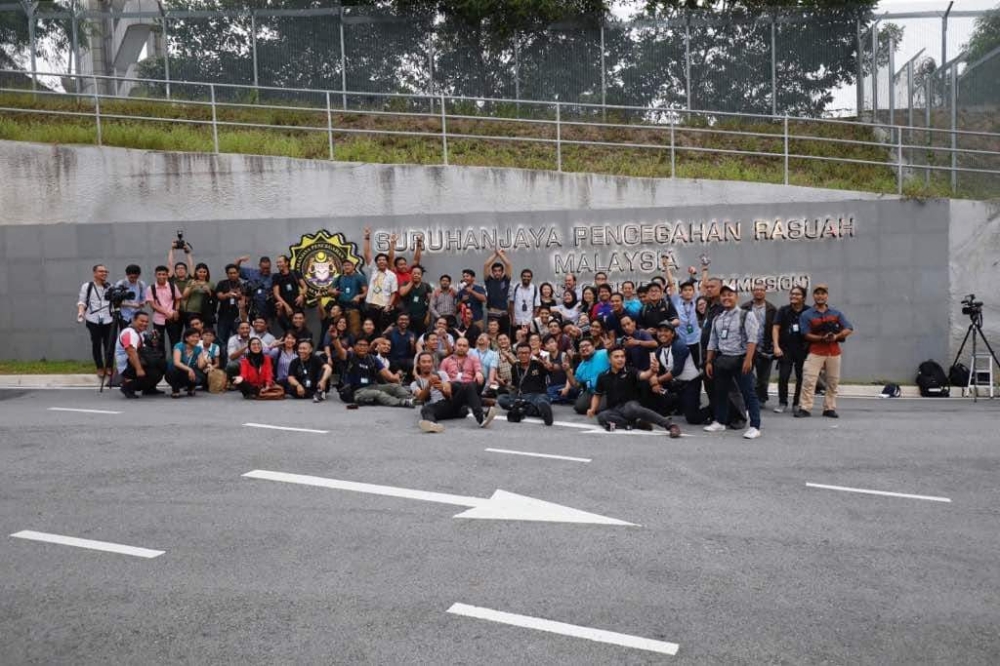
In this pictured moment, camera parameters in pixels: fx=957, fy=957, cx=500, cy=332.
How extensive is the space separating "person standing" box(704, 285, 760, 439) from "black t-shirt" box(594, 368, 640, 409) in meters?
0.97

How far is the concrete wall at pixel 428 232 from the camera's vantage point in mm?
16656

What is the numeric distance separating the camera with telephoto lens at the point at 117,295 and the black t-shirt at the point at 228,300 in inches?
53.0

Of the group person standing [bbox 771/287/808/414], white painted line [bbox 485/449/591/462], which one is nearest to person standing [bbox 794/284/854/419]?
person standing [bbox 771/287/808/414]

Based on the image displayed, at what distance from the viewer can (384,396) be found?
13.1 metres

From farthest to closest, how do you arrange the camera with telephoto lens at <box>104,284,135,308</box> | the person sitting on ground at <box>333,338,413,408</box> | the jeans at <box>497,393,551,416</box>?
the camera with telephoto lens at <box>104,284,135,308</box> < the person sitting on ground at <box>333,338,413,408</box> < the jeans at <box>497,393,551,416</box>

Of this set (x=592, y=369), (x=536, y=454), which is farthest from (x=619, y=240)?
(x=536, y=454)

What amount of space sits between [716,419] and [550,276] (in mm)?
5740

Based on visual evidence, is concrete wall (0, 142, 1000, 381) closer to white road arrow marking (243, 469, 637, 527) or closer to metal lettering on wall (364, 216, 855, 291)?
metal lettering on wall (364, 216, 855, 291)

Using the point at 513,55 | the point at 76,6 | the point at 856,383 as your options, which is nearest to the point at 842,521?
the point at 856,383

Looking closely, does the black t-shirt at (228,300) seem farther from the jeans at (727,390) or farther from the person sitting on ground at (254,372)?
the jeans at (727,390)

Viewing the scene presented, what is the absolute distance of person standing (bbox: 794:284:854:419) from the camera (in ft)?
41.4

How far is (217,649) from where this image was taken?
5.11m

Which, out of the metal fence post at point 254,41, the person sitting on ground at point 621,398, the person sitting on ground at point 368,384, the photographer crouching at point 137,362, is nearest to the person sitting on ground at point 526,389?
the person sitting on ground at point 621,398

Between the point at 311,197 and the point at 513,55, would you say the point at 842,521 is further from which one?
the point at 513,55
